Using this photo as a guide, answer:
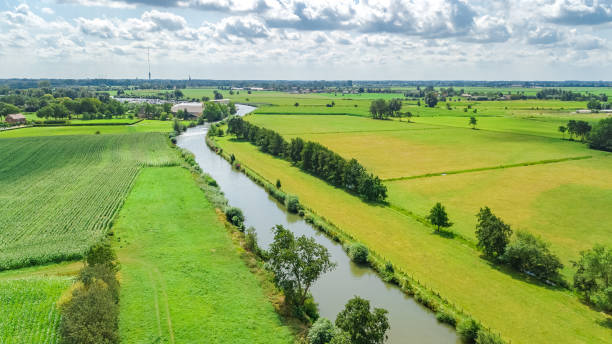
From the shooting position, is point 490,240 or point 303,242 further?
point 490,240

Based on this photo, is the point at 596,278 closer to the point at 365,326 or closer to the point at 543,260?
the point at 543,260

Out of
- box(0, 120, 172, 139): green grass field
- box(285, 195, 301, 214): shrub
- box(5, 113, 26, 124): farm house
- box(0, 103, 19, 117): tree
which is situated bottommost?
box(285, 195, 301, 214): shrub

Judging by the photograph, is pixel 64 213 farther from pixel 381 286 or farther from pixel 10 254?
pixel 381 286

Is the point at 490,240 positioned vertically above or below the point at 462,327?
above

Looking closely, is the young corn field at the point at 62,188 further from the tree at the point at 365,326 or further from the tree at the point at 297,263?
the tree at the point at 365,326

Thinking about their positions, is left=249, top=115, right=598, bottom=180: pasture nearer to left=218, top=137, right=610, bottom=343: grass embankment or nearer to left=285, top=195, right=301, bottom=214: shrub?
left=218, top=137, right=610, bottom=343: grass embankment

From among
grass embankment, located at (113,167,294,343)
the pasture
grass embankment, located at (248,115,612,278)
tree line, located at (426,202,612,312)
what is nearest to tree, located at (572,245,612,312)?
tree line, located at (426,202,612,312)

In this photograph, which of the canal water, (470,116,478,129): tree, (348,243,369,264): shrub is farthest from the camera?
(470,116,478,129): tree

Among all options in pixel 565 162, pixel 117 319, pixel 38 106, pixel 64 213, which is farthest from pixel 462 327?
pixel 38 106
